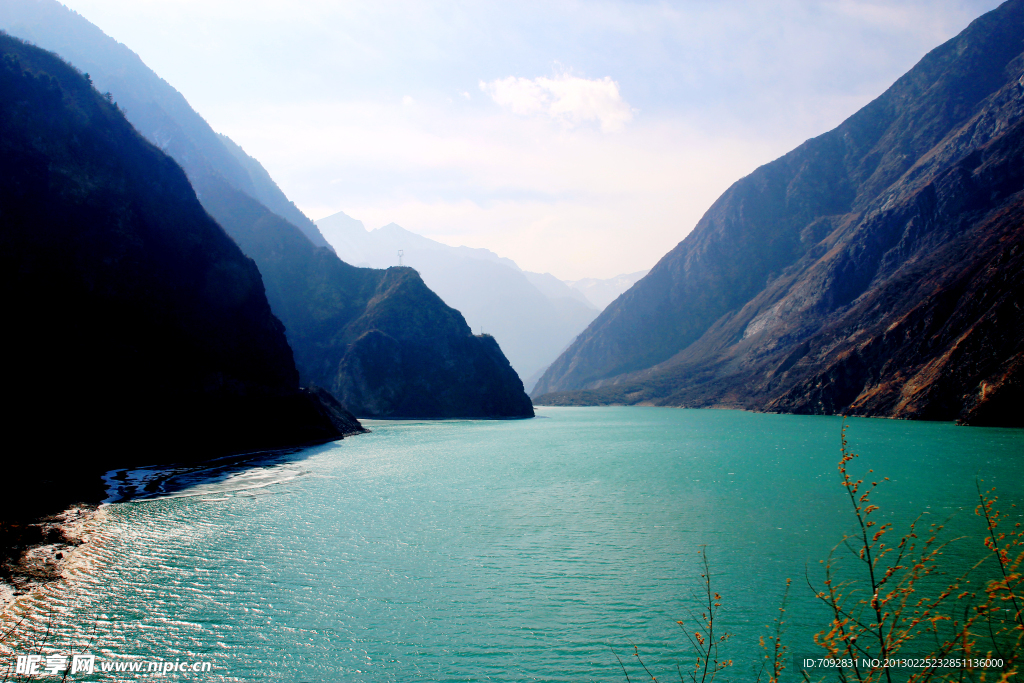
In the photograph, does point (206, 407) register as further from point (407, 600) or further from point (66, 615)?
point (407, 600)

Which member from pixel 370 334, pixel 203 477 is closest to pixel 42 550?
pixel 203 477

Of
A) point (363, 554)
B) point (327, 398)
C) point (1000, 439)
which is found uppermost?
point (327, 398)

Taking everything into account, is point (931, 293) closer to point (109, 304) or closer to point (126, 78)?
point (109, 304)

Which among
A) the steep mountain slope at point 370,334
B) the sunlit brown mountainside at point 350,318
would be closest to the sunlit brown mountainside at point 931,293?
the steep mountain slope at point 370,334

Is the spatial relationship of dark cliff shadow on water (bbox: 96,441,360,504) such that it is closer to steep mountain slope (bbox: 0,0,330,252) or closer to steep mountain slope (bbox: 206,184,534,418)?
steep mountain slope (bbox: 206,184,534,418)

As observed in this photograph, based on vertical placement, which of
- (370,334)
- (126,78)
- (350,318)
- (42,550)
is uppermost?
(126,78)

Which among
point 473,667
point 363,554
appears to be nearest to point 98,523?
point 363,554
